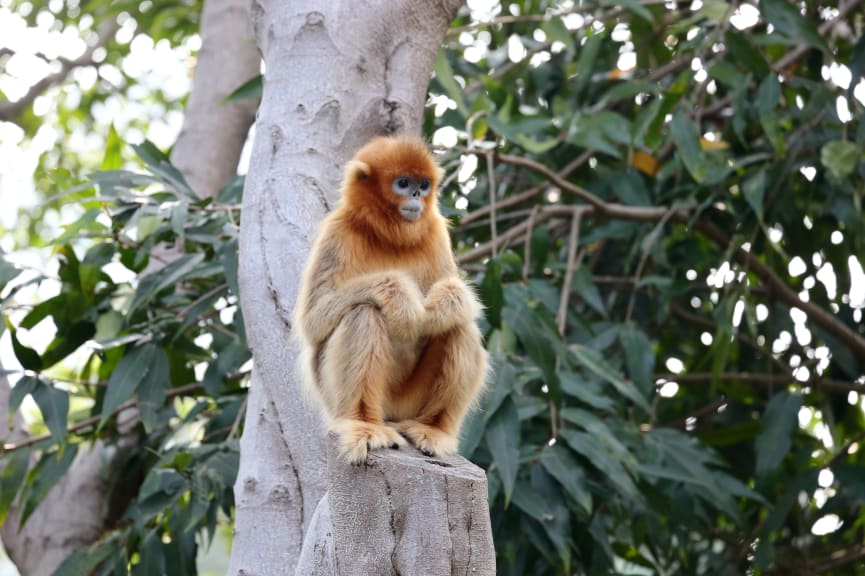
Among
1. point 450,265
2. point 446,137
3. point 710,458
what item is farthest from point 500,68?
point 450,265

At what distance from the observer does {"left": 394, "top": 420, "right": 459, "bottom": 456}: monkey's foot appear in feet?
13.0

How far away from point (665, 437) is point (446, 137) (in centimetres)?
252

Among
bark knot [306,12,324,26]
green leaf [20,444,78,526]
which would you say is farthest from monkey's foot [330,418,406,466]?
green leaf [20,444,78,526]

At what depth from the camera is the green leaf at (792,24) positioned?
6.34 metres

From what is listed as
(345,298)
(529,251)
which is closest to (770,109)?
(529,251)

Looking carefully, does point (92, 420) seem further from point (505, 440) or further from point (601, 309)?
point (601, 309)

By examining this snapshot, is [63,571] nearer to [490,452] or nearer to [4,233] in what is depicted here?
[490,452]

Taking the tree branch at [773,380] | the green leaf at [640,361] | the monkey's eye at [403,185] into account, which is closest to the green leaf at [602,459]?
the green leaf at [640,361]

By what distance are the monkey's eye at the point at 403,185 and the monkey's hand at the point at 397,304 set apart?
40cm

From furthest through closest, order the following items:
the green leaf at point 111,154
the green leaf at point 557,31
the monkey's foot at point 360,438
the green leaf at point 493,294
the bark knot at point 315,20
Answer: the green leaf at point 557,31 → the green leaf at point 111,154 → the green leaf at point 493,294 → the bark knot at point 315,20 → the monkey's foot at point 360,438

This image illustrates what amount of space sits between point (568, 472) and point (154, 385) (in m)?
2.26

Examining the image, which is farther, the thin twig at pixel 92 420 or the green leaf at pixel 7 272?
the thin twig at pixel 92 420

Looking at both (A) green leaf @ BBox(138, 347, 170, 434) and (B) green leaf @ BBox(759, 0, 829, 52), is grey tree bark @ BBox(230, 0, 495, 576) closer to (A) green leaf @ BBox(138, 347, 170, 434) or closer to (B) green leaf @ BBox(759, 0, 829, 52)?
(A) green leaf @ BBox(138, 347, 170, 434)

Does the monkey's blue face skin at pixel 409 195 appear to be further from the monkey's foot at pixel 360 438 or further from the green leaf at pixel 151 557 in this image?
the green leaf at pixel 151 557
